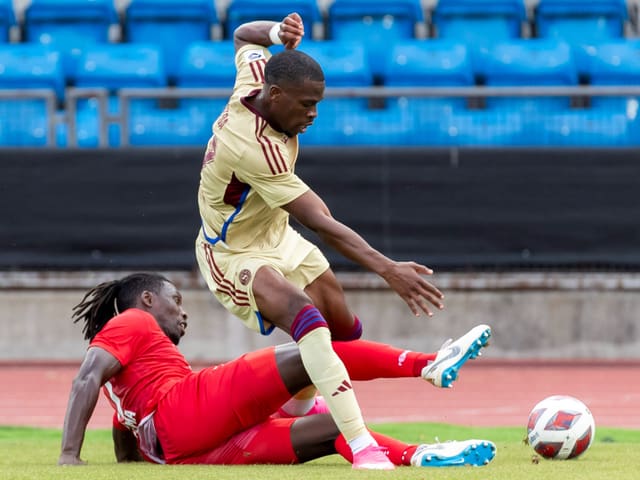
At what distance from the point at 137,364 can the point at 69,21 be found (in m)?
9.39

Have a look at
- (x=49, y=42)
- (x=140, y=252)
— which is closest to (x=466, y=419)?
(x=140, y=252)

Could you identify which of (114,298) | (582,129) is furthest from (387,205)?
(114,298)

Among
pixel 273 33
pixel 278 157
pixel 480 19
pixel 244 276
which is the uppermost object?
pixel 273 33

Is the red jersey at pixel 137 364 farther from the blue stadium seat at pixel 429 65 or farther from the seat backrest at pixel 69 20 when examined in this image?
the seat backrest at pixel 69 20

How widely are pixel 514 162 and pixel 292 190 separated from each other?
700 centimetres

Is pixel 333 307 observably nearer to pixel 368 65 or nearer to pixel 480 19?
pixel 368 65

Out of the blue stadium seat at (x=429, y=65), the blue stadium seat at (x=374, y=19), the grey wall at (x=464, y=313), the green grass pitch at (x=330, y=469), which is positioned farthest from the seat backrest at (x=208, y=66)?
the green grass pitch at (x=330, y=469)

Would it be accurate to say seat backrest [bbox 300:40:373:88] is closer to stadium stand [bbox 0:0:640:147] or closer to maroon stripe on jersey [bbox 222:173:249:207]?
stadium stand [bbox 0:0:640:147]

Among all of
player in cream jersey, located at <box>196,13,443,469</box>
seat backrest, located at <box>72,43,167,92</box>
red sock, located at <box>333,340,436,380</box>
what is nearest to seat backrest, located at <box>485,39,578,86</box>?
seat backrest, located at <box>72,43,167,92</box>

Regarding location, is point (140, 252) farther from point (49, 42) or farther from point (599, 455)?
point (599, 455)

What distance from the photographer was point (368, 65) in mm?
14117

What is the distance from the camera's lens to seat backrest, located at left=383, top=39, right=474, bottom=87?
13836 mm

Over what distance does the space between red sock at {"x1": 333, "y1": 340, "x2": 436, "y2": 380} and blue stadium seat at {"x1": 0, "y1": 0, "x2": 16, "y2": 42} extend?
31.4 ft

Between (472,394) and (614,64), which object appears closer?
(472,394)
